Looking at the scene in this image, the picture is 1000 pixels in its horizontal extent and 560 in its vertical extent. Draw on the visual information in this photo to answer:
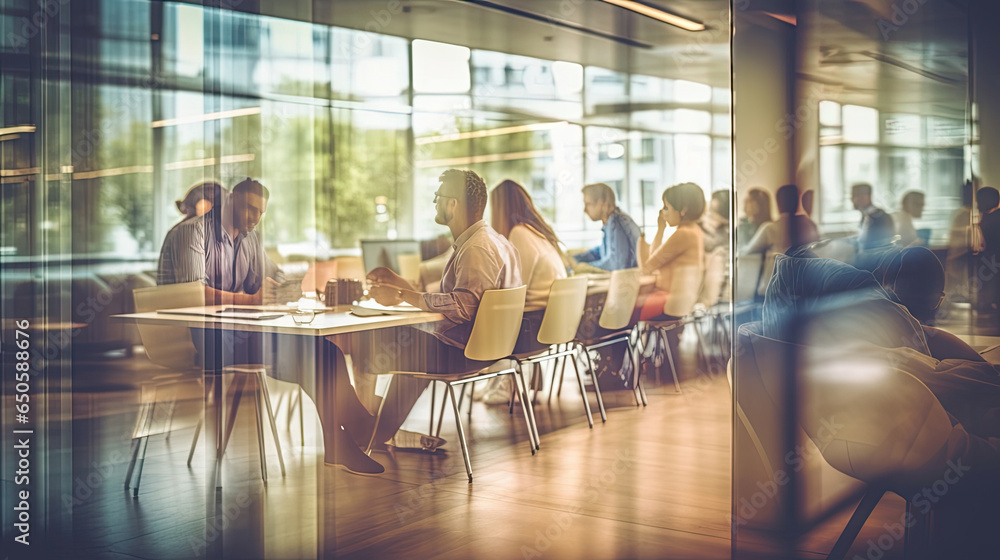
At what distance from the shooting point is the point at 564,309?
10.2 feet

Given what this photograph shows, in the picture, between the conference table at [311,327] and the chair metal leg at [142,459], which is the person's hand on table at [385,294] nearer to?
the conference table at [311,327]

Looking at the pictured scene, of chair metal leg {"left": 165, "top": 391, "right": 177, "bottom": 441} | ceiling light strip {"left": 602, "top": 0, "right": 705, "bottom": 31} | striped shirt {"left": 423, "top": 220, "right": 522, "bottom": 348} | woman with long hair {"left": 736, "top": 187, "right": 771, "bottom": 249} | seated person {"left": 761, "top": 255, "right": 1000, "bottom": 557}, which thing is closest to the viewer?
seated person {"left": 761, "top": 255, "right": 1000, "bottom": 557}

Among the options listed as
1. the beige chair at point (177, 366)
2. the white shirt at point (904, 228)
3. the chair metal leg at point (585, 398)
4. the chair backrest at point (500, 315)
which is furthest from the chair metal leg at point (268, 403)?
the white shirt at point (904, 228)

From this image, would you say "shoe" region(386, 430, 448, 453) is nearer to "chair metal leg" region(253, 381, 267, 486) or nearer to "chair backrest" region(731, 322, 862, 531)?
"chair metal leg" region(253, 381, 267, 486)

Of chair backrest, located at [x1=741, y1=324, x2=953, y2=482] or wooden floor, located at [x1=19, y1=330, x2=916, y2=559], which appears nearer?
chair backrest, located at [x1=741, y1=324, x2=953, y2=482]

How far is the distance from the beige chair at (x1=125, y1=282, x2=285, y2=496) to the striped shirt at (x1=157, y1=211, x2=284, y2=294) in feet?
0.19

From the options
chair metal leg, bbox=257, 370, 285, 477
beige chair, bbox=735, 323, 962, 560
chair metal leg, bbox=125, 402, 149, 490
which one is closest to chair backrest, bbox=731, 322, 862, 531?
beige chair, bbox=735, 323, 962, 560

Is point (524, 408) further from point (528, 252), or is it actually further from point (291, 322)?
point (291, 322)

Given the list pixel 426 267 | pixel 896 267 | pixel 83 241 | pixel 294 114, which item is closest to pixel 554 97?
pixel 426 267

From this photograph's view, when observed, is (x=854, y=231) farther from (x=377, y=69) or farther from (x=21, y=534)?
(x=21, y=534)

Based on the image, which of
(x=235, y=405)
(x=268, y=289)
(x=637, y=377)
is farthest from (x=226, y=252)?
(x=637, y=377)

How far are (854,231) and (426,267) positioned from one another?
58.0 inches

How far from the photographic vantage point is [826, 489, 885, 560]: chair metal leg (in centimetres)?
255

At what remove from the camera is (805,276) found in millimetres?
2654
